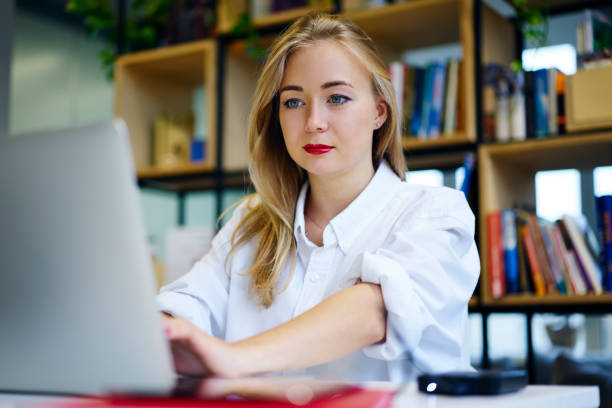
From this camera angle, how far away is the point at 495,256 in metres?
2.03

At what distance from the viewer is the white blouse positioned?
1030 mm

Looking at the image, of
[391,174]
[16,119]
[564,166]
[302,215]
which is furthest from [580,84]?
[16,119]

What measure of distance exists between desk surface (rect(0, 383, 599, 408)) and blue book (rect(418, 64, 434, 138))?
150 cm

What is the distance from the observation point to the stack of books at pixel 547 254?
1.92 metres

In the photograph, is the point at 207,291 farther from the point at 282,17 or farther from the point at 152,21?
the point at 152,21

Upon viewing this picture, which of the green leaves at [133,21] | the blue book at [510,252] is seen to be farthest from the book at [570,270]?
the green leaves at [133,21]

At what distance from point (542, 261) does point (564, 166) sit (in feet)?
1.34

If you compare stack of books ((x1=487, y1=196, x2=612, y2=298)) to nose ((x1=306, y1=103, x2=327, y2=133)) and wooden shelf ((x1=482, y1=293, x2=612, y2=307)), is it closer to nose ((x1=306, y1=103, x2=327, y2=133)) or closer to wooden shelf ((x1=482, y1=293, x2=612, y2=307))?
wooden shelf ((x1=482, y1=293, x2=612, y2=307))

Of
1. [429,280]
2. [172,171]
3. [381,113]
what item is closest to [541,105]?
[381,113]

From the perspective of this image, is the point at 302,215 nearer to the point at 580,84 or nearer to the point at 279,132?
the point at 279,132

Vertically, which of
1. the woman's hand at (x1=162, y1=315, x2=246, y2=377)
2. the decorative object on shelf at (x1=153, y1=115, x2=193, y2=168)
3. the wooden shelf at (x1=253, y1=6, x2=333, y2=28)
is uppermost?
the wooden shelf at (x1=253, y1=6, x2=333, y2=28)

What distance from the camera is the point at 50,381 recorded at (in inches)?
25.1

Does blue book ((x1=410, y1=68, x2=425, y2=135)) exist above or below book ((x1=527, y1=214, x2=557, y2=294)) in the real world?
above

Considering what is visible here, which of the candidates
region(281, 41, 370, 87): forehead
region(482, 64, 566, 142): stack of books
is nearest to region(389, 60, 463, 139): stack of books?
region(482, 64, 566, 142): stack of books
